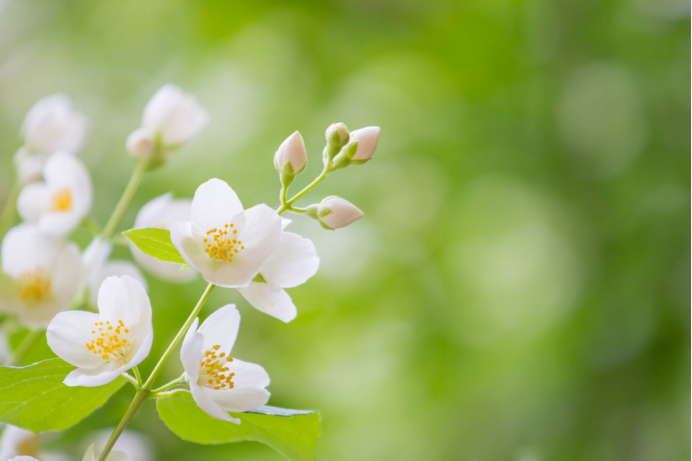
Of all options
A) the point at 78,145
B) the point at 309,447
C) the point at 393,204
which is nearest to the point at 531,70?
the point at 393,204

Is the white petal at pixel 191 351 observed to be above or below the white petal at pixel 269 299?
above

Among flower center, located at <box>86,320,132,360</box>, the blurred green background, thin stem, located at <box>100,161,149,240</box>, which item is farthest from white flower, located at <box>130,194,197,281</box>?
the blurred green background

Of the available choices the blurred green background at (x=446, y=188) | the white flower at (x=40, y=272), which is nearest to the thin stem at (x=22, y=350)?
the white flower at (x=40, y=272)

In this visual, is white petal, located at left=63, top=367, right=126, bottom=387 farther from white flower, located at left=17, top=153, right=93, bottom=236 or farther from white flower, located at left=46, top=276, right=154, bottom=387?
white flower, located at left=17, top=153, right=93, bottom=236

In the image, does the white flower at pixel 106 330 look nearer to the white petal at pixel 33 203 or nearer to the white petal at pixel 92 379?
the white petal at pixel 92 379

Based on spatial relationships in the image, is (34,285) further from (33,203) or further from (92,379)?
(92,379)

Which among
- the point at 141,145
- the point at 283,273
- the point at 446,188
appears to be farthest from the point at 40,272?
the point at 446,188

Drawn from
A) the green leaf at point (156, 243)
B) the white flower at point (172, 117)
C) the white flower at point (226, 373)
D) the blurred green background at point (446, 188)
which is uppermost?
the white flower at point (172, 117)
